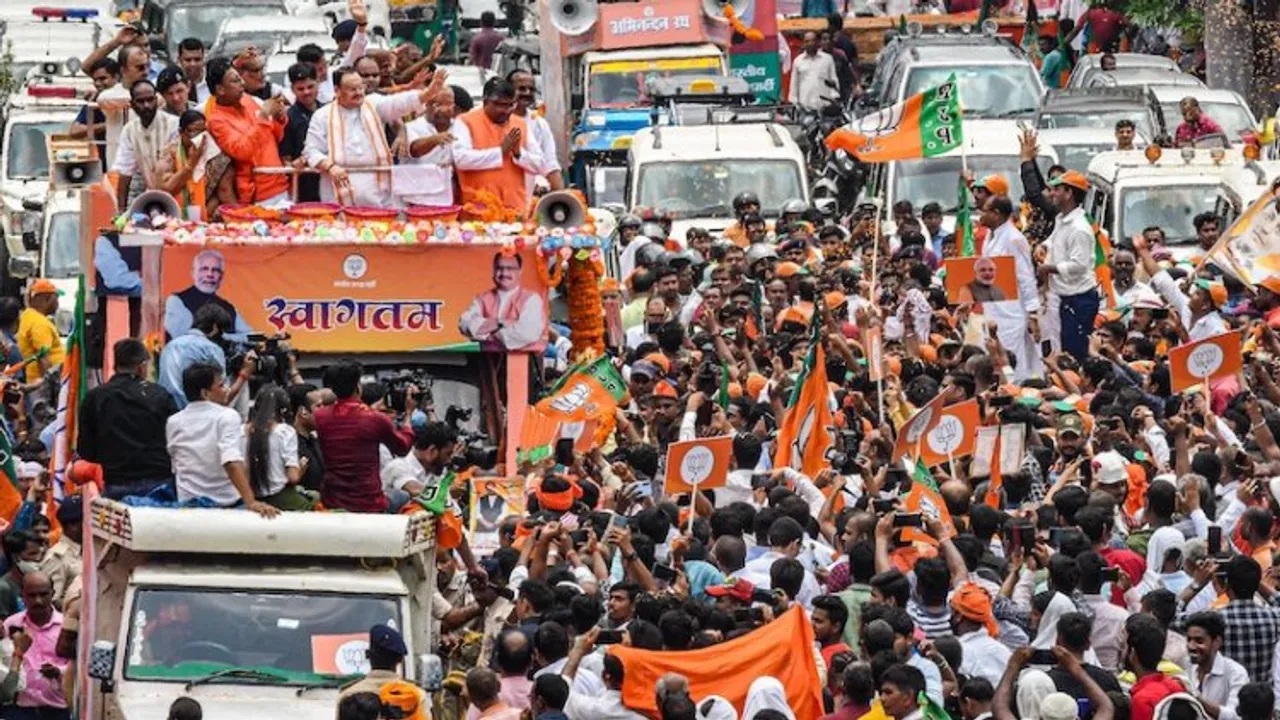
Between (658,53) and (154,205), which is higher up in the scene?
(154,205)

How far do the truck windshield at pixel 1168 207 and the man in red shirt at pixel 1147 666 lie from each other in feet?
45.0

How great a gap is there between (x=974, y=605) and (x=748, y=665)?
115 cm

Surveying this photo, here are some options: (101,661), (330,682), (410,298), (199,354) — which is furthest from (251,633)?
(410,298)

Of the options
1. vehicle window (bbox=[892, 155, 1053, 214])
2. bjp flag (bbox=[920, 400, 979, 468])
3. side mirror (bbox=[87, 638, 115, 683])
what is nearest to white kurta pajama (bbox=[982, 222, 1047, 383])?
bjp flag (bbox=[920, 400, 979, 468])

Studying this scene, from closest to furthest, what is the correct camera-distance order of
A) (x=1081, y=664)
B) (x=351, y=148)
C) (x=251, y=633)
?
(x=1081, y=664) → (x=251, y=633) → (x=351, y=148)

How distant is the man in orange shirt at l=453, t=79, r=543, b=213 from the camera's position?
→ 21359 millimetres

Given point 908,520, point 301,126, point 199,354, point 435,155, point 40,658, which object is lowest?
point 40,658

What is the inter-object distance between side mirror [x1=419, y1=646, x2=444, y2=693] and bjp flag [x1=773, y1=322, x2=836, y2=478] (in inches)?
176

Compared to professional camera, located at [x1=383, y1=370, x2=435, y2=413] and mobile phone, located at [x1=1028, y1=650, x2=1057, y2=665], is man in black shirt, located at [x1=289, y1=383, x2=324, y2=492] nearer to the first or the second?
professional camera, located at [x1=383, y1=370, x2=435, y2=413]

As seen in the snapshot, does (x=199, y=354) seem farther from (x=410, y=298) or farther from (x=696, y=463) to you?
(x=696, y=463)

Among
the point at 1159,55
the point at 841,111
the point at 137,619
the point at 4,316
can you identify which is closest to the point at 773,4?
the point at 841,111

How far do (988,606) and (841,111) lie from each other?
22.2 meters

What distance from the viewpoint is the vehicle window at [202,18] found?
41625 mm

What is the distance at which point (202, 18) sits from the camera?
41875 mm
